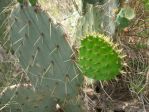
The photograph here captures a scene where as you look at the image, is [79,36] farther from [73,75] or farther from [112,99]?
[112,99]

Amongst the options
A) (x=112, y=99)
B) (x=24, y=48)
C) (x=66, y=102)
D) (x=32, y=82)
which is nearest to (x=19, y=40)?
(x=24, y=48)

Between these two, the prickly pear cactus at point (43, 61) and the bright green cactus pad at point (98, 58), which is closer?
the bright green cactus pad at point (98, 58)

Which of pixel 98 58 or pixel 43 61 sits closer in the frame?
pixel 98 58

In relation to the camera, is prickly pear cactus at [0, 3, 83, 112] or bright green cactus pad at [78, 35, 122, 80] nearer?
bright green cactus pad at [78, 35, 122, 80]
